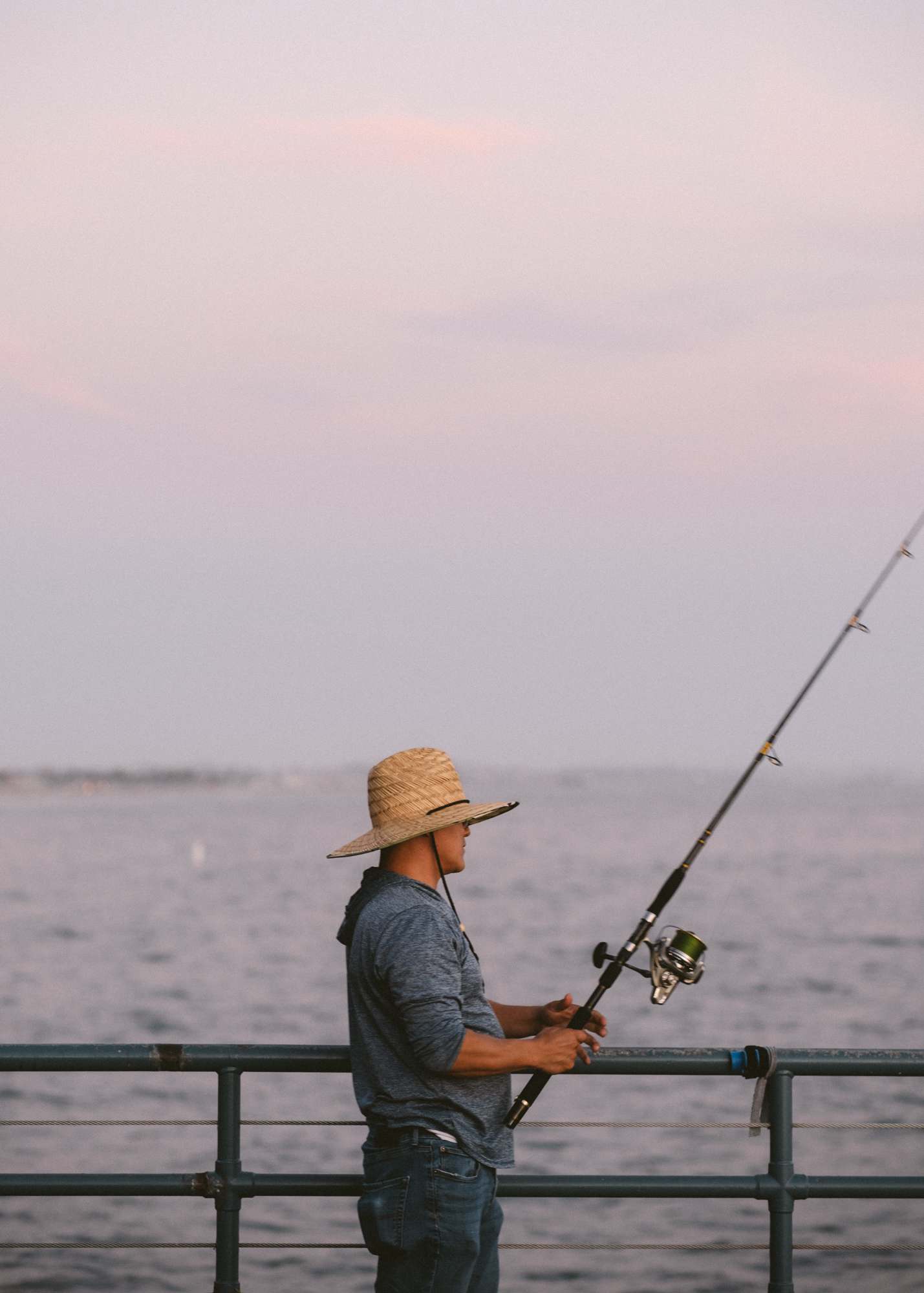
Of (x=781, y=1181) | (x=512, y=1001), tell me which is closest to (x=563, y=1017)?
(x=781, y=1181)

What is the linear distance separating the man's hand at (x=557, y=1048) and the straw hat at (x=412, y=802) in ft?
1.36

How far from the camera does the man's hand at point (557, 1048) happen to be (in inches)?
115

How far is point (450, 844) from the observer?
118 inches

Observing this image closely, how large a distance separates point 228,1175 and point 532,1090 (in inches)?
29.5

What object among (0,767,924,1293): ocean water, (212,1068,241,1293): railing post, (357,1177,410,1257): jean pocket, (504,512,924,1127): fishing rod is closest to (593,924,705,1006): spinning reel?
(504,512,924,1127): fishing rod

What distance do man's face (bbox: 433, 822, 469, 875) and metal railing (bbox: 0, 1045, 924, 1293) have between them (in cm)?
59

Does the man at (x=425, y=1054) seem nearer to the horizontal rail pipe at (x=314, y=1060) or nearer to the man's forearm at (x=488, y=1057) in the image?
the man's forearm at (x=488, y=1057)

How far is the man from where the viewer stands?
9.32 ft

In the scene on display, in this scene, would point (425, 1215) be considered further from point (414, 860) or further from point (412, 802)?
point (412, 802)

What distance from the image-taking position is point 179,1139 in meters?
13.1

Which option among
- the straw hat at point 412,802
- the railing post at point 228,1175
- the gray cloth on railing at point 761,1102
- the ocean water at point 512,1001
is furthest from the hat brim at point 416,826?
the ocean water at point 512,1001

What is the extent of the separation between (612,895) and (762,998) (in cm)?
1811

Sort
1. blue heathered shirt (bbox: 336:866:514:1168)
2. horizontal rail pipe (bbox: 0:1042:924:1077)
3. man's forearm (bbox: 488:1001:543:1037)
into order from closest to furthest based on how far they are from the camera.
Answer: blue heathered shirt (bbox: 336:866:514:1168), man's forearm (bbox: 488:1001:543:1037), horizontal rail pipe (bbox: 0:1042:924:1077)

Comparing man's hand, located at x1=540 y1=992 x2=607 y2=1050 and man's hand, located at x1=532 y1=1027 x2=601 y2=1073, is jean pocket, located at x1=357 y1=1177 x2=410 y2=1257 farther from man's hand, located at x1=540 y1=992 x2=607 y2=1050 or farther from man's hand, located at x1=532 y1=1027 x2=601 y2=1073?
man's hand, located at x1=540 y1=992 x2=607 y2=1050
